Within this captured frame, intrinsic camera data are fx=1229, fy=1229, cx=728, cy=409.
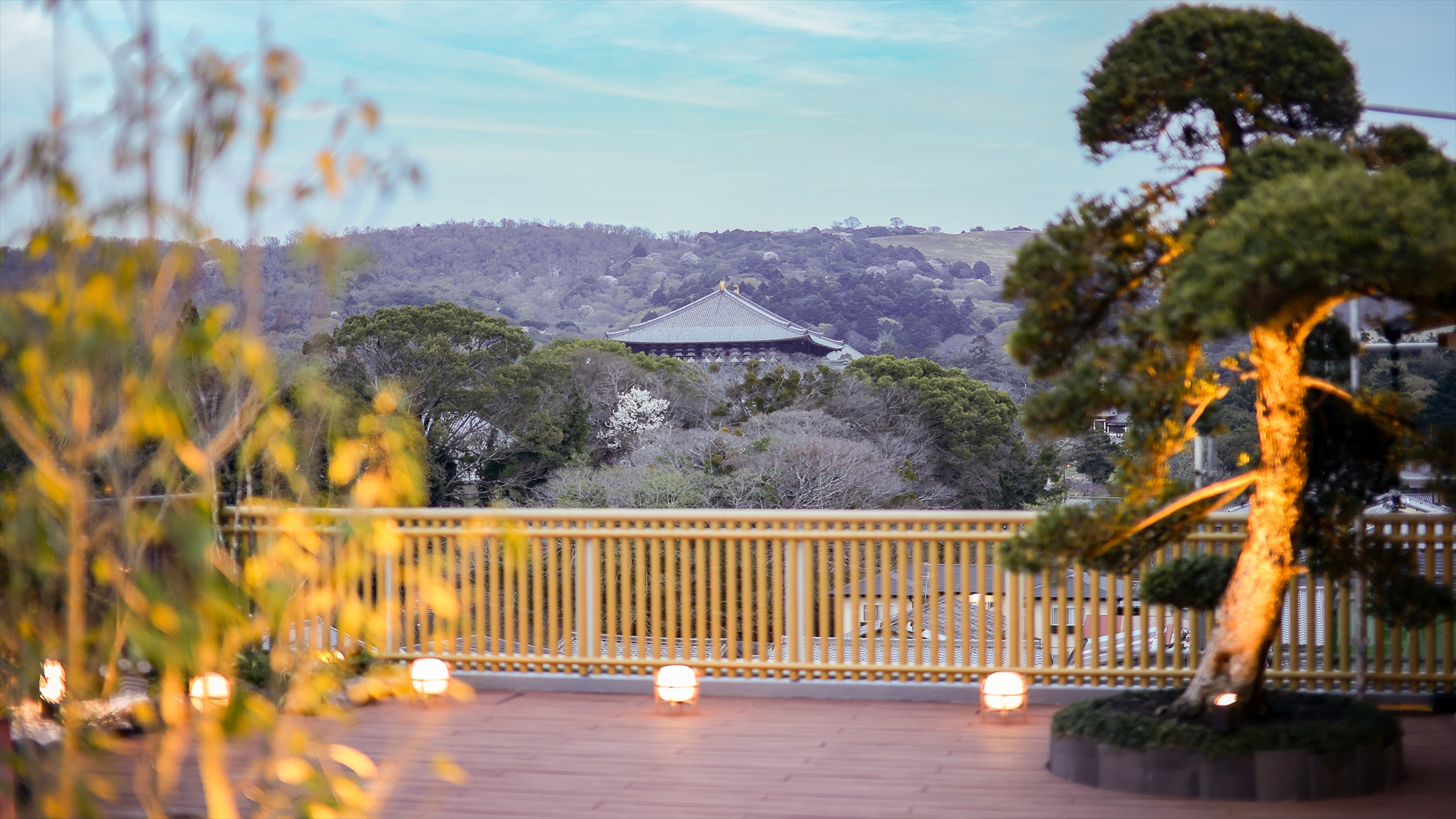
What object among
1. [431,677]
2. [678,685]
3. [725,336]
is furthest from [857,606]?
[725,336]

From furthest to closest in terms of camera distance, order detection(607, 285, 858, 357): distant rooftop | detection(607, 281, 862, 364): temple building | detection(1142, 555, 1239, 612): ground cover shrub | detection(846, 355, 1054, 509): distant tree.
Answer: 1. detection(607, 285, 858, 357): distant rooftop
2. detection(607, 281, 862, 364): temple building
3. detection(846, 355, 1054, 509): distant tree
4. detection(1142, 555, 1239, 612): ground cover shrub

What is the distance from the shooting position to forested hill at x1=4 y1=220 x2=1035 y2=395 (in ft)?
184

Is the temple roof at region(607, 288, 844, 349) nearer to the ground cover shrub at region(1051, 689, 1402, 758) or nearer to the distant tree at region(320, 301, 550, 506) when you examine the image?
the distant tree at region(320, 301, 550, 506)

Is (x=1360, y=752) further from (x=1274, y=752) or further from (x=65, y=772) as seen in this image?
(x=65, y=772)

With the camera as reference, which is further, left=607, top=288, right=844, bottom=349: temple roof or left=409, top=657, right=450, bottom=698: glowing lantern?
left=607, top=288, right=844, bottom=349: temple roof

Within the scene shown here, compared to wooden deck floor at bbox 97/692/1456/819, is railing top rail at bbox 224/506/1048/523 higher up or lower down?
higher up

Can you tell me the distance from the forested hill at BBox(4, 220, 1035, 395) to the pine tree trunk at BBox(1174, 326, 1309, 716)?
44562 millimetres

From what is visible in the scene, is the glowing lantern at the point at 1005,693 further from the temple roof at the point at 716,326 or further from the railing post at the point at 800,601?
the temple roof at the point at 716,326

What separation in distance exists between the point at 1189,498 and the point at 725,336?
48.3m

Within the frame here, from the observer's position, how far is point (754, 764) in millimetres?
4719

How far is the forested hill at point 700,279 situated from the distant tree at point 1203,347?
1744 inches

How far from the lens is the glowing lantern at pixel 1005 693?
208 inches

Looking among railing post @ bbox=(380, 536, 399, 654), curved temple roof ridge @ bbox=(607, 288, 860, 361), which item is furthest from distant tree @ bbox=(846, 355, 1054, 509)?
railing post @ bbox=(380, 536, 399, 654)

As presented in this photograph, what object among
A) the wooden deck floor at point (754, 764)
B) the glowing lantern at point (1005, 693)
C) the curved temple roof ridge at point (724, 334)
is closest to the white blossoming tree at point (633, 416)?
the curved temple roof ridge at point (724, 334)
